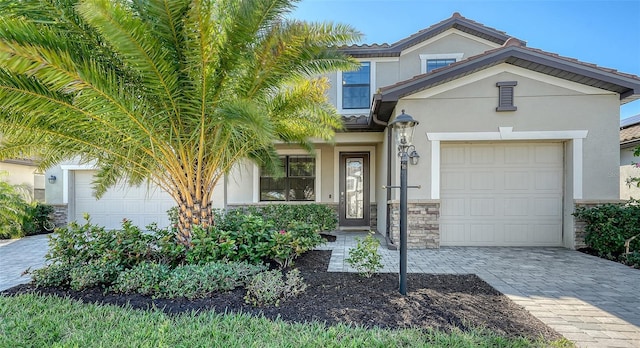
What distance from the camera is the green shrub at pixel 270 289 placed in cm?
351

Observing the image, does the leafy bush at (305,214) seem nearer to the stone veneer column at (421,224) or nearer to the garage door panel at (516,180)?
the stone veneer column at (421,224)

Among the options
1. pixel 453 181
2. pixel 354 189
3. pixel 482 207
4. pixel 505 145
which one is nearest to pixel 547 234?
pixel 482 207

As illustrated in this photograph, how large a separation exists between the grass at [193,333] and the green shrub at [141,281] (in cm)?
50

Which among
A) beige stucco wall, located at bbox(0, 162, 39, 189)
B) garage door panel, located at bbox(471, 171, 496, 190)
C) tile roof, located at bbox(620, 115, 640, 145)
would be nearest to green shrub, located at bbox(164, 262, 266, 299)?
garage door panel, located at bbox(471, 171, 496, 190)

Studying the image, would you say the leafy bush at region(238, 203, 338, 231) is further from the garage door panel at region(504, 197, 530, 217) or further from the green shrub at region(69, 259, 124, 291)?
the garage door panel at region(504, 197, 530, 217)

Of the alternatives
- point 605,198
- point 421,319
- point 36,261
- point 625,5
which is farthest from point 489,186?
point 36,261

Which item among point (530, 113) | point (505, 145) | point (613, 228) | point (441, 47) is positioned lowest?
point (613, 228)

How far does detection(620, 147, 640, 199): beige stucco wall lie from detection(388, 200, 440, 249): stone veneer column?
5.78 meters

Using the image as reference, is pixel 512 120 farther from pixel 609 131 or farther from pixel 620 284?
pixel 620 284

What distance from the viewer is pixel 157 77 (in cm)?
362

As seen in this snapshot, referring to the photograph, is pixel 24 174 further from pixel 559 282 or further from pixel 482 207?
pixel 559 282

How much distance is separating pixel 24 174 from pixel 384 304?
16642 millimetres

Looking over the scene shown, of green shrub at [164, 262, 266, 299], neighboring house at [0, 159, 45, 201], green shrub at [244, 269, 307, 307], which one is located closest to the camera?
green shrub at [244, 269, 307, 307]

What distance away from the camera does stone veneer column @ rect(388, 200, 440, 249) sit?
21.5ft
